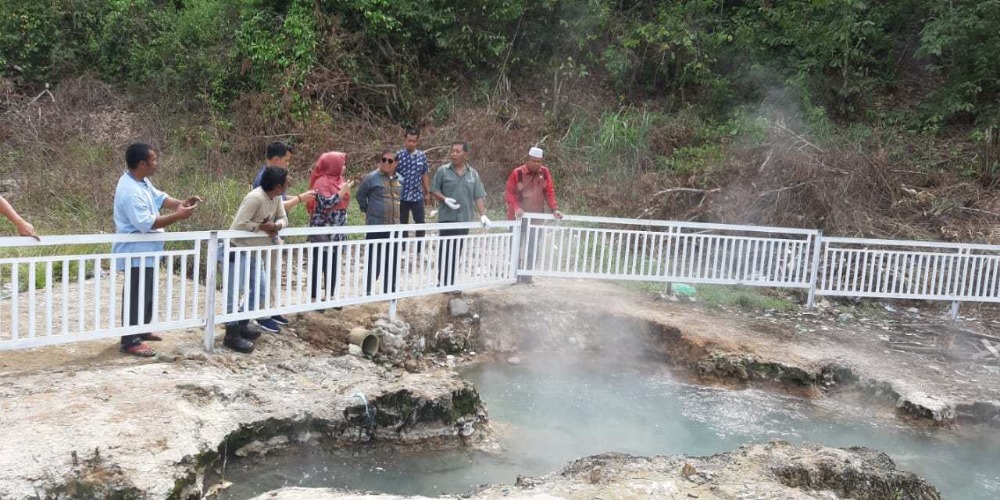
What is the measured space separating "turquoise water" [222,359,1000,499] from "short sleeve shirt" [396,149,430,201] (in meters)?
2.05

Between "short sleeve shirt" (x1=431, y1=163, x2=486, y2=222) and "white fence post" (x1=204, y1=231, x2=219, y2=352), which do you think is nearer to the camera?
"white fence post" (x1=204, y1=231, x2=219, y2=352)

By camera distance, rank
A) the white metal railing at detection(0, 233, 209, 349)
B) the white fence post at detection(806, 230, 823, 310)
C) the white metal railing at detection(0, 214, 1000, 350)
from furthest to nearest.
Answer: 1. the white fence post at detection(806, 230, 823, 310)
2. the white metal railing at detection(0, 214, 1000, 350)
3. the white metal railing at detection(0, 233, 209, 349)

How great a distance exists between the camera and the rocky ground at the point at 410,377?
4.28 meters

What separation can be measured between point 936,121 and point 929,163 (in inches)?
55.9

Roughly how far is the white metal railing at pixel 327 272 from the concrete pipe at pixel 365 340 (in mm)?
308

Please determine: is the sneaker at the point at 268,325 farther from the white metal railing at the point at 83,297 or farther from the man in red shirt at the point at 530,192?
the man in red shirt at the point at 530,192

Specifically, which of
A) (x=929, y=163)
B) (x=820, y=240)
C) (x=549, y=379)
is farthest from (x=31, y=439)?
(x=929, y=163)

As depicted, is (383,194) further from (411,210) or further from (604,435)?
(604,435)

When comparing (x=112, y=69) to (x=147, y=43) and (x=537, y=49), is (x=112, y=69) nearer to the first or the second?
(x=147, y=43)

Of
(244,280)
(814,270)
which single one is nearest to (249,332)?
(244,280)

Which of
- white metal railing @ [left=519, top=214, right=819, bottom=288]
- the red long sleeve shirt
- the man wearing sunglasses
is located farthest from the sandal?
the red long sleeve shirt

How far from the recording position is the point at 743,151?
12.6 metres

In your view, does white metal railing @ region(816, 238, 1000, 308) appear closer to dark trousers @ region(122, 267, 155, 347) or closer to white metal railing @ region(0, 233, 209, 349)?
white metal railing @ region(0, 233, 209, 349)

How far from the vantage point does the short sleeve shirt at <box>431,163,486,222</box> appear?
324 inches
